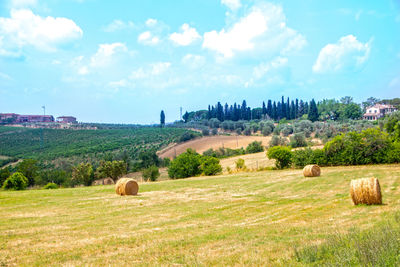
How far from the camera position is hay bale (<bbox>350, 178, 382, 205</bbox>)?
49.6 ft

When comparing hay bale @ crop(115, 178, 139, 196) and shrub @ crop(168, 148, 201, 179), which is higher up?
hay bale @ crop(115, 178, 139, 196)

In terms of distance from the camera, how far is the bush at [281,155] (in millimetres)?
44906

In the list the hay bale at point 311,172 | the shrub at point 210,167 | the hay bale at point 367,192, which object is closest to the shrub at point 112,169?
the shrub at point 210,167

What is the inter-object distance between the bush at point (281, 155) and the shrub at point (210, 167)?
27.1 feet

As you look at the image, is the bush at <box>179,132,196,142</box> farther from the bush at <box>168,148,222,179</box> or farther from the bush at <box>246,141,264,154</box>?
the bush at <box>168,148,222,179</box>

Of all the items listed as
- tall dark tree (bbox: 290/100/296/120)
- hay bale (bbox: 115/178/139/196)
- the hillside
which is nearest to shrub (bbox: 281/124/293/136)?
the hillside

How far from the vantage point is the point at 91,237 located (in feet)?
35.4

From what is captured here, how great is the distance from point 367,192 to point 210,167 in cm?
3454

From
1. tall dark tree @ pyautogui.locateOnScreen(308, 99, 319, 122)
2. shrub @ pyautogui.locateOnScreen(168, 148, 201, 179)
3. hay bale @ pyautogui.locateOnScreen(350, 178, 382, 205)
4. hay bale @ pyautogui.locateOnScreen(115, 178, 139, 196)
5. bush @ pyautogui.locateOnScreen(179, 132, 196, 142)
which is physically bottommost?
shrub @ pyautogui.locateOnScreen(168, 148, 201, 179)

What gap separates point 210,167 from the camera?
49.1 metres

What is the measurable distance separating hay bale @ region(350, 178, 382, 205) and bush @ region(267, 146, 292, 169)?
96.6ft

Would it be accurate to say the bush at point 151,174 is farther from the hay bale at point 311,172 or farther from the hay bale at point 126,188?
the hay bale at point 126,188

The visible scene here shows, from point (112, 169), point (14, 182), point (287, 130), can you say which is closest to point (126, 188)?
point (14, 182)

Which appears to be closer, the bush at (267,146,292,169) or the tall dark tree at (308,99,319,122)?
the bush at (267,146,292,169)
